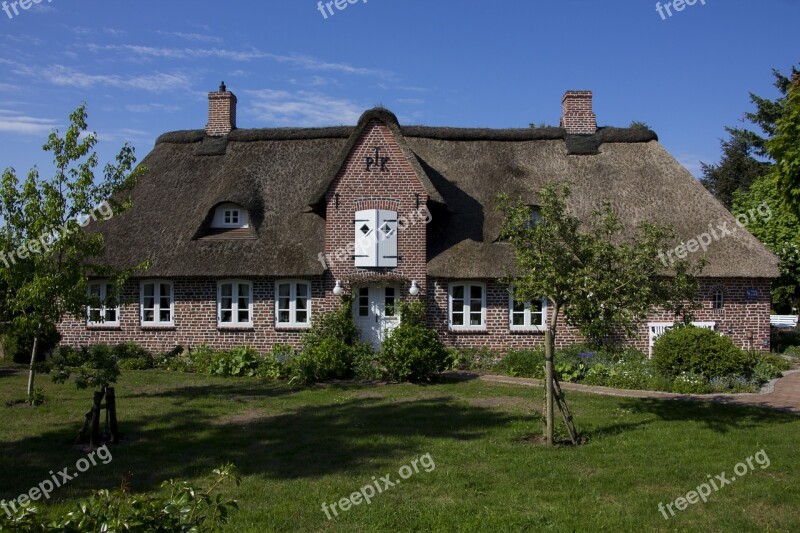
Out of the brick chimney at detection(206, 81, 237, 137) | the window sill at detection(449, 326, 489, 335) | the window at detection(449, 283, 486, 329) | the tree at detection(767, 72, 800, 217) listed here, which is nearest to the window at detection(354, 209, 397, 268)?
the window at detection(449, 283, 486, 329)

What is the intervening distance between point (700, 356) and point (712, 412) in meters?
3.13

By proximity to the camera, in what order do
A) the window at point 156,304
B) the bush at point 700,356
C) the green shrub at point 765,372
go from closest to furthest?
1. the bush at point 700,356
2. the green shrub at point 765,372
3. the window at point 156,304

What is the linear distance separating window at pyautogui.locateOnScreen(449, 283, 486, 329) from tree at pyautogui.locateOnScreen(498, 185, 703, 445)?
8.38 meters

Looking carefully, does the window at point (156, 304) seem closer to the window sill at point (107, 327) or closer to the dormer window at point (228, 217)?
the window sill at point (107, 327)

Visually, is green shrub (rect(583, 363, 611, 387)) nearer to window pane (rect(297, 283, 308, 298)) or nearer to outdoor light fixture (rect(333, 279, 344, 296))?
outdoor light fixture (rect(333, 279, 344, 296))

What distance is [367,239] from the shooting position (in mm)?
18797

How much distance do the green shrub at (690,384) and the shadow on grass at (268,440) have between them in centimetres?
468

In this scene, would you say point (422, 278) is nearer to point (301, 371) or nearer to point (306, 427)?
point (301, 371)

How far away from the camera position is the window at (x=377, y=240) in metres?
18.7

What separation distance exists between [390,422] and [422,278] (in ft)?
26.1

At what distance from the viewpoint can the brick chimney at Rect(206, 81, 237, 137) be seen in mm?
23219

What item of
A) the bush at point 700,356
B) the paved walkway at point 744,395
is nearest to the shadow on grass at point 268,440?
the paved walkway at point 744,395

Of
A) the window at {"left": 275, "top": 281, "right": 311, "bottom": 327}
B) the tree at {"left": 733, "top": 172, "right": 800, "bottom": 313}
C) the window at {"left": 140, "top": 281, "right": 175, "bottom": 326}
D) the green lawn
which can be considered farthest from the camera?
the tree at {"left": 733, "top": 172, "right": 800, "bottom": 313}

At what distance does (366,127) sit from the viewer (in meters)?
19.1
